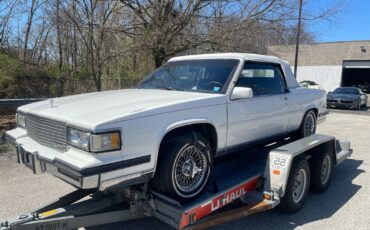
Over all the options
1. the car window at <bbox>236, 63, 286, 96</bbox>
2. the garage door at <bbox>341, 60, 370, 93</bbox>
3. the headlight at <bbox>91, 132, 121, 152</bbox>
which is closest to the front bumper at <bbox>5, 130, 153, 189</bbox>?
the headlight at <bbox>91, 132, 121, 152</bbox>

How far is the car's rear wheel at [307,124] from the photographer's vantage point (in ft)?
19.6

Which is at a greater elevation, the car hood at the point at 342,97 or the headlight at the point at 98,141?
the headlight at the point at 98,141

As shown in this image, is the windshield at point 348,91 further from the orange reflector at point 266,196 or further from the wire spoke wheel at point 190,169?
the wire spoke wheel at point 190,169

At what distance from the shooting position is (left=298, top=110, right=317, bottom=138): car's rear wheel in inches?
235

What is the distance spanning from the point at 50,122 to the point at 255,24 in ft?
30.9

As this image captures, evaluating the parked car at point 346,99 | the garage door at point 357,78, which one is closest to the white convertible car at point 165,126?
the parked car at point 346,99

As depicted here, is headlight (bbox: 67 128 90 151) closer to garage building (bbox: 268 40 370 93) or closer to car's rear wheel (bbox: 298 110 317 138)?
car's rear wheel (bbox: 298 110 317 138)

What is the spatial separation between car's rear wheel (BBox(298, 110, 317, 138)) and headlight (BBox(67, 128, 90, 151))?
4.17 m

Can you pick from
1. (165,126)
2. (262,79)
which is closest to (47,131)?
(165,126)

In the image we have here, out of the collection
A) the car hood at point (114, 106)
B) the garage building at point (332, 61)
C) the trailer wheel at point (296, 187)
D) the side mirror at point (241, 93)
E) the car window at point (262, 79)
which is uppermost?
the garage building at point (332, 61)

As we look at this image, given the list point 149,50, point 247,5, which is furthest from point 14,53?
point 247,5

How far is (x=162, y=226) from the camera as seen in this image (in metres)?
4.00

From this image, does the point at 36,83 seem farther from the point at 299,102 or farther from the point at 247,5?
the point at 299,102

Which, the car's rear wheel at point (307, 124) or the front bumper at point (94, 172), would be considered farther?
the car's rear wheel at point (307, 124)
